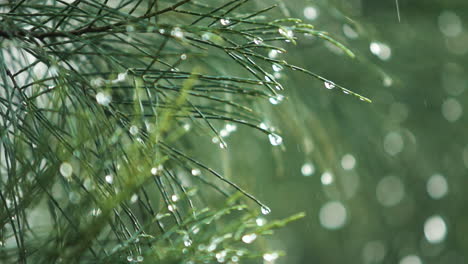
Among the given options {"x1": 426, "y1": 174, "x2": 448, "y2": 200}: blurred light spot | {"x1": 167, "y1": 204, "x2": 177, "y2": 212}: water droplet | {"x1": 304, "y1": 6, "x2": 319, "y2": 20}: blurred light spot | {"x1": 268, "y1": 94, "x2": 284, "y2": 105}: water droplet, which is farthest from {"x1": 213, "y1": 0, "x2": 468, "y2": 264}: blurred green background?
{"x1": 167, "y1": 204, "x2": 177, "y2": 212}: water droplet

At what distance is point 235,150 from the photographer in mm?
1509

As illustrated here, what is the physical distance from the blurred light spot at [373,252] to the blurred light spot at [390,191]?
159mm

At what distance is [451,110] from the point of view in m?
2.09

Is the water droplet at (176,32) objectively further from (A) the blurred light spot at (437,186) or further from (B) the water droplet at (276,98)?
(A) the blurred light spot at (437,186)

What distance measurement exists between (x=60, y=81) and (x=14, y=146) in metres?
0.07

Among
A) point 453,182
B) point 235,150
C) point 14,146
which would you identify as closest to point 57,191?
point 235,150

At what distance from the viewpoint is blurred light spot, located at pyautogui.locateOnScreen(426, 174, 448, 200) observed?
6.65 feet

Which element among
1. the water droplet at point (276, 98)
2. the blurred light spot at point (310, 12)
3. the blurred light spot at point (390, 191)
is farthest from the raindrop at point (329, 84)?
the blurred light spot at point (390, 191)

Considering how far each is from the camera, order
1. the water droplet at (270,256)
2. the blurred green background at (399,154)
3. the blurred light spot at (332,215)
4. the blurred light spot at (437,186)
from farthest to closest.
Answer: the blurred light spot at (332,215) → the blurred light spot at (437,186) → the blurred green background at (399,154) → the water droplet at (270,256)

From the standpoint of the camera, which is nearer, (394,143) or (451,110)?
(394,143)

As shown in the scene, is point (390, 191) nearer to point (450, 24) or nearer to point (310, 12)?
point (450, 24)

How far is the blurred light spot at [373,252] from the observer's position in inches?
89.7

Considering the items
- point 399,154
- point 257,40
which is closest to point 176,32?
point 257,40

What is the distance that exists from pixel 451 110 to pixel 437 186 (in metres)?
0.26
